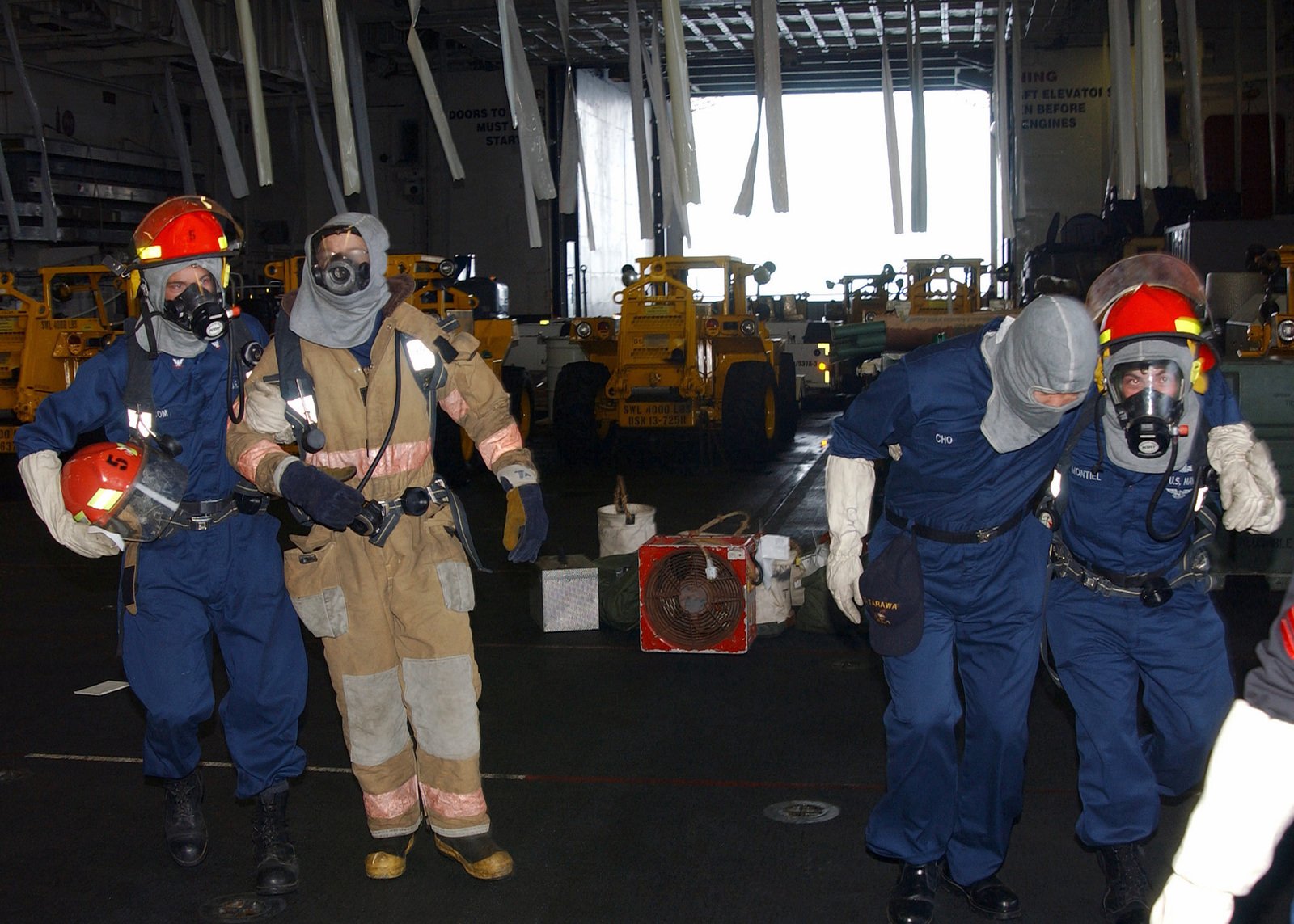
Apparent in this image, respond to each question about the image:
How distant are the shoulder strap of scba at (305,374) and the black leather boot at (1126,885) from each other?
7.46ft

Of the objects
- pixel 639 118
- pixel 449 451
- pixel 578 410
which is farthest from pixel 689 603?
pixel 578 410

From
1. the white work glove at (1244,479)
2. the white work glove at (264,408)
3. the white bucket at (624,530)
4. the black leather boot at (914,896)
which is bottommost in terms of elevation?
the black leather boot at (914,896)

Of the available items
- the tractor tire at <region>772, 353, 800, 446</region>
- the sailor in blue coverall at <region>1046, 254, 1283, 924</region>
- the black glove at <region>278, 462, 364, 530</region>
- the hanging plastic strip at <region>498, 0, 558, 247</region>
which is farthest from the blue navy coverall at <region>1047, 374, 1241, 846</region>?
the tractor tire at <region>772, 353, 800, 446</region>

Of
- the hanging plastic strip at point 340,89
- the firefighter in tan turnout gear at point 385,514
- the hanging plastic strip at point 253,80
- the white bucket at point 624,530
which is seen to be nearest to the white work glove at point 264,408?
the firefighter in tan turnout gear at point 385,514

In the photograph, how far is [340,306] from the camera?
11.9 ft

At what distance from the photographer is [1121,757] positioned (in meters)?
3.36

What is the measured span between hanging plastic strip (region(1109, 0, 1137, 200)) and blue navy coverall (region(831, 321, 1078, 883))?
3.45 meters

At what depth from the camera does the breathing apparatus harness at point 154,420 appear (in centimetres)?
376

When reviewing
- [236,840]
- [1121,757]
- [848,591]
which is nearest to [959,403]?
[848,591]

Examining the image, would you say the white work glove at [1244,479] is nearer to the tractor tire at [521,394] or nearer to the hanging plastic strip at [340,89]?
the hanging plastic strip at [340,89]

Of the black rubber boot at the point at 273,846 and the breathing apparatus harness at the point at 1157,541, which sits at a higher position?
the breathing apparatus harness at the point at 1157,541

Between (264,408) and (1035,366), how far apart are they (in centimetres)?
210

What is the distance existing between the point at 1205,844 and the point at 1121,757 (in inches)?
74.1

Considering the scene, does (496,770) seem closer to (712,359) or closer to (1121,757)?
(1121,757)
